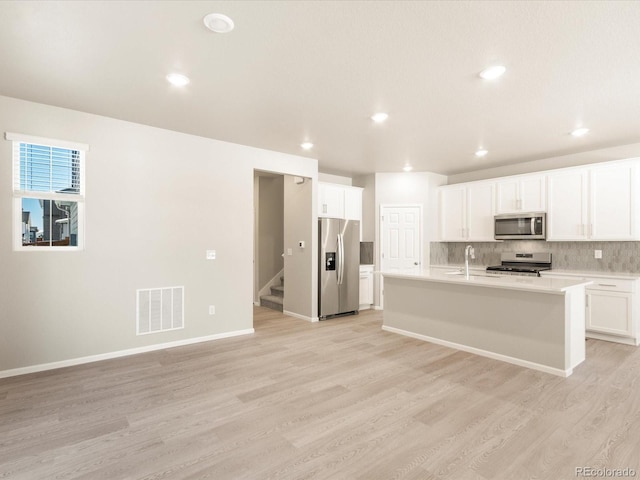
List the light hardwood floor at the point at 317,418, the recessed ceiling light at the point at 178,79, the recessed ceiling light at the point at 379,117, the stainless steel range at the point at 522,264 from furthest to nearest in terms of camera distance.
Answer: the stainless steel range at the point at 522,264
the recessed ceiling light at the point at 379,117
the recessed ceiling light at the point at 178,79
the light hardwood floor at the point at 317,418

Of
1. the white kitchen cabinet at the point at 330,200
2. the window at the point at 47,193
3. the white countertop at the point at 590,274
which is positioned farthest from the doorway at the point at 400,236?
the window at the point at 47,193

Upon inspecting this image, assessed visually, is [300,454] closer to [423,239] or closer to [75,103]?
[75,103]

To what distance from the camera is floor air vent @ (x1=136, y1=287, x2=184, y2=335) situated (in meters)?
4.11

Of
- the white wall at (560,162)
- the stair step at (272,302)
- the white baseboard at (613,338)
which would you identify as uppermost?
the white wall at (560,162)

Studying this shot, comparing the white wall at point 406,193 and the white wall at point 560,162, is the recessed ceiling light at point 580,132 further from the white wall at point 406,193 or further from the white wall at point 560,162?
the white wall at point 406,193

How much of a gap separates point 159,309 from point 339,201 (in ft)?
12.2

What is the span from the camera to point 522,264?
5.88 m

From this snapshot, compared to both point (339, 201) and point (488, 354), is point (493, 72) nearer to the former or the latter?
point (488, 354)

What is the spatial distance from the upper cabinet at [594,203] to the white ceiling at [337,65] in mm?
628

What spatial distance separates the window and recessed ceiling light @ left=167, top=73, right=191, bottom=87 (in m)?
1.53

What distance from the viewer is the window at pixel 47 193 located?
3426 millimetres

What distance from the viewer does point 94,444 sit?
229cm

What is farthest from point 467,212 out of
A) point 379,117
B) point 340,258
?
point 379,117

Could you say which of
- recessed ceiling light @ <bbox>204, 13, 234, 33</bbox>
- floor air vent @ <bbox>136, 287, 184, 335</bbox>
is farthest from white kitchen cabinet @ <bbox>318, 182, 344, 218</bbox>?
recessed ceiling light @ <bbox>204, 13, 234, 33</bbox>
